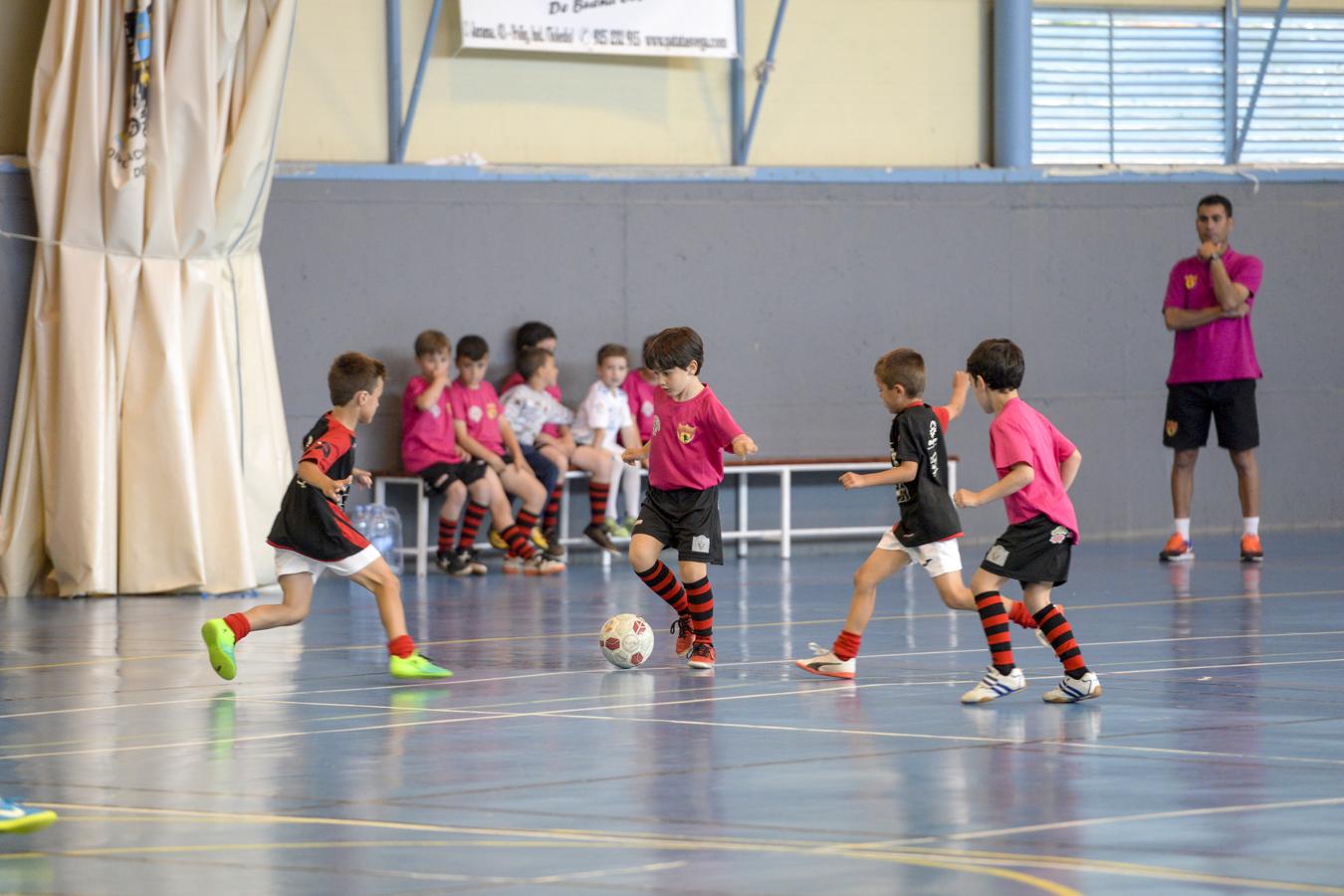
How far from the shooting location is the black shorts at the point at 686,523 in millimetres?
8133

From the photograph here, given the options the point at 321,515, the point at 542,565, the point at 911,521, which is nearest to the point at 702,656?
the point at 911,521

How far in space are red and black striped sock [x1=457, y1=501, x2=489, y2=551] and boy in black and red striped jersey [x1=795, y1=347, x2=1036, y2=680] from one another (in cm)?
566

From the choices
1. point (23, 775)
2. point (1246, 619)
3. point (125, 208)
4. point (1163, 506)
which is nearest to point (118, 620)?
point (125, 208)

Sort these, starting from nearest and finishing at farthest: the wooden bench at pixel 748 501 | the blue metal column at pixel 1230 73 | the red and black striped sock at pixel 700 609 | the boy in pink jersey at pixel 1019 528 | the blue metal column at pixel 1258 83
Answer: the boy in pink jersey at pixel 1019 528, the red and black striped sock at pixel 700 609, the wooden bench at pixel 748 501, the blue metal column at pixel 1258 83, the blue metal column at pixel 1230 73

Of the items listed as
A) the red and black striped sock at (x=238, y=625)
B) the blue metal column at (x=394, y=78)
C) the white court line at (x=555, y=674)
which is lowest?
the white court line at (x=555, y=674)

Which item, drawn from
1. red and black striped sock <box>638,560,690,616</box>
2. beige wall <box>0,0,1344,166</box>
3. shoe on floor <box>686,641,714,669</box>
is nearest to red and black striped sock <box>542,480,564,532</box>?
beige wall <box>0,0,1344,166</box>

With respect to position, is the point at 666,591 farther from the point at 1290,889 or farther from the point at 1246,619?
the point at 1290,889

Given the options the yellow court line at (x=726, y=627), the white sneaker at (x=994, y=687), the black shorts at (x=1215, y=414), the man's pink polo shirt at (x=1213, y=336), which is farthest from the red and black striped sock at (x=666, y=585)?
the man's pink polo shirt at (x=1213, y=336)

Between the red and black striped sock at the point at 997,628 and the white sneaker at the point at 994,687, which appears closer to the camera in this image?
the white sneaker at the point at 994,687

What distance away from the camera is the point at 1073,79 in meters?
15.4

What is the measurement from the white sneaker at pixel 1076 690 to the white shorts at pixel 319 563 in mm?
2772

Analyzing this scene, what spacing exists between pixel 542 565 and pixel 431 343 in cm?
167

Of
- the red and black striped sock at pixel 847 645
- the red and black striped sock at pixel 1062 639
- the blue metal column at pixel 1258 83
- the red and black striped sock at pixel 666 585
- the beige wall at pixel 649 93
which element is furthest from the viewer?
the blue metal column at pixel 1258 83

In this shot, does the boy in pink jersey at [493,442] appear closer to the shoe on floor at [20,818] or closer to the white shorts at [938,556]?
the white shorts at [938,556]
